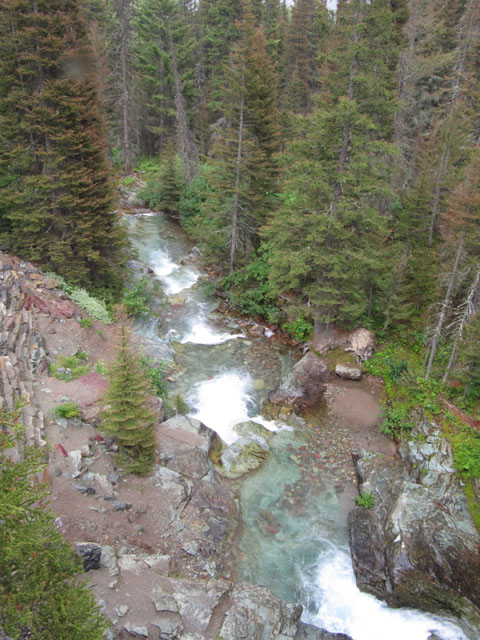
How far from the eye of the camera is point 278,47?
42656mm

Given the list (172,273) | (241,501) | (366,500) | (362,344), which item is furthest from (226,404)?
(172,273)

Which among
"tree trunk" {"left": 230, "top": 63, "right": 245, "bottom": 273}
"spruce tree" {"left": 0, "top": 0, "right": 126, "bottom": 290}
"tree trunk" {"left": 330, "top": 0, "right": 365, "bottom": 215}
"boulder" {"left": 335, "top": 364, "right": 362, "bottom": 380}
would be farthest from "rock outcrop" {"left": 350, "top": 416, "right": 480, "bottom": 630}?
"spruce tree" {"left": 0, "top": 0, "right": 126, "bottom": 290}

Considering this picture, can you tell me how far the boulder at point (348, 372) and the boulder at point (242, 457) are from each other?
4.92 m

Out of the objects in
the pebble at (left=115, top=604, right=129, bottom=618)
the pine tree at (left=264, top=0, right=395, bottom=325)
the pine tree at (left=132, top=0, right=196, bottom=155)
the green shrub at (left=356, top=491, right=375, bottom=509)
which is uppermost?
the pine tree at (left=132, top=0, right=196, bottom=155)

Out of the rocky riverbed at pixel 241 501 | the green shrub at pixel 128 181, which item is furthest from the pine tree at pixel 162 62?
the rocky riverbed at pixel 241 501

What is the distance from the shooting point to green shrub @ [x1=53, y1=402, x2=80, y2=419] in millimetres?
12125

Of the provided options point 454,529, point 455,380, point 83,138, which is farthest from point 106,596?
point 83,138

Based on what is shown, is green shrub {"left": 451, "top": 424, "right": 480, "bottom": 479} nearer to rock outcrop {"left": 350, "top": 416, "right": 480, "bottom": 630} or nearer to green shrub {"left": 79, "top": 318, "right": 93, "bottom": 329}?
rock outcrop {"left": 350, "top": 416, "right": 480, "bottom": 630}

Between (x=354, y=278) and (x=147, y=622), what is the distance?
13.5 meters

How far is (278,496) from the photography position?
12.7 metres

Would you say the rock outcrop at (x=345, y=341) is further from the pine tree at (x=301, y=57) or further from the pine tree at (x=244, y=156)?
the pine tree at (x=301, y=57)

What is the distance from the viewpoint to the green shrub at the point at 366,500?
39.6 ft

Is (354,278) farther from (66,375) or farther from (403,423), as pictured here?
(66,375)

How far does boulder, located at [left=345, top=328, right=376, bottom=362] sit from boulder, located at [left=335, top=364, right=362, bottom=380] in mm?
708
